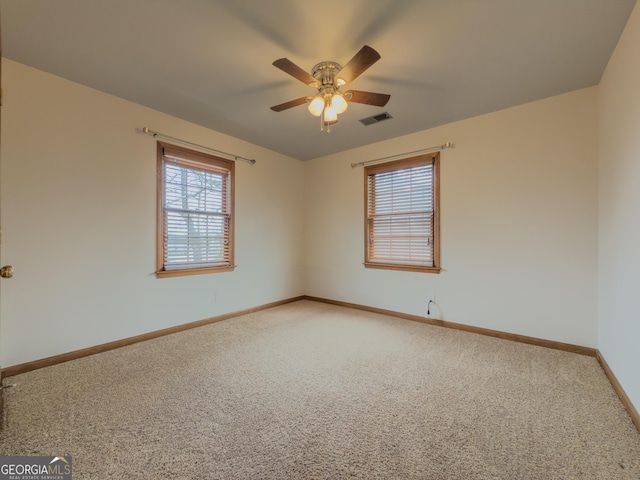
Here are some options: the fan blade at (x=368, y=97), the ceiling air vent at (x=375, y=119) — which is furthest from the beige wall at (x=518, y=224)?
the fan blade at (x=368, y=97)

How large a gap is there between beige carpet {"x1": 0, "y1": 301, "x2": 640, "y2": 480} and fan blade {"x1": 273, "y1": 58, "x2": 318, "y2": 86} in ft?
7.44

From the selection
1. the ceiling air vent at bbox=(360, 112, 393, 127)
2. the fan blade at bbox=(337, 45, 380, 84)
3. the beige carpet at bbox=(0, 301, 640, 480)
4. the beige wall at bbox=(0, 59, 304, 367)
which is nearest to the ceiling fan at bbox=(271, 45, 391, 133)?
the fan blade at bbox=(337, 45, 380, 84)

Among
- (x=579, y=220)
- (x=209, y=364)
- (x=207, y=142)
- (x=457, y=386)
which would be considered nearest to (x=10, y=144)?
(x=207, y=142)

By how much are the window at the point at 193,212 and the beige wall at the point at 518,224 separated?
2380 mm

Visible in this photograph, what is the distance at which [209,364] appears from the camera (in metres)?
2.38

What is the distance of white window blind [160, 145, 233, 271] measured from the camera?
3.20 m

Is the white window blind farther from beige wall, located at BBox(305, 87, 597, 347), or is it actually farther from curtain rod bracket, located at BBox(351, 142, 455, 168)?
beige wall, located at BBox(305, 87, 597, 347)

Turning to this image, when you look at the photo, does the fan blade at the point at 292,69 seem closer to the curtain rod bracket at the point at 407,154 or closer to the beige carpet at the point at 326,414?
the curtain rod bracket at the point at 407,154

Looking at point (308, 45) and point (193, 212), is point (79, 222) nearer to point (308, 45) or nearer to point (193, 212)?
point (193, 212)

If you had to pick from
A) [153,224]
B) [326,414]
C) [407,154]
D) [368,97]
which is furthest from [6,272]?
[407,154]

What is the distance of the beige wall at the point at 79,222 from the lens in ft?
7.27

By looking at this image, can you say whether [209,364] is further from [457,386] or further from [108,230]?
[457,386]

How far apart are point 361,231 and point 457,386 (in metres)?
2.56

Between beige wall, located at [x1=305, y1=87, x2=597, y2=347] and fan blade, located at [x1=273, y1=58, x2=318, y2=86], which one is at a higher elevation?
fan blade, located at [x1=273, y1=58, x2=318, y2=86]
